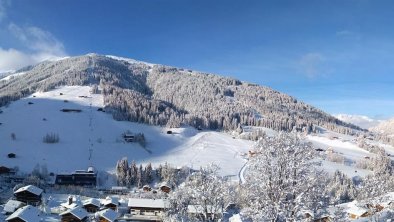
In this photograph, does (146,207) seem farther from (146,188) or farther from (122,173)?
(122,173)

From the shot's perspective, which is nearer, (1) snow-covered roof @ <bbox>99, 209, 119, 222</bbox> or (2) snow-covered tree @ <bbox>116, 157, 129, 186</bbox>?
(1) snow-covered roof @ <bbox>99, 209, 119, 222</bbox>

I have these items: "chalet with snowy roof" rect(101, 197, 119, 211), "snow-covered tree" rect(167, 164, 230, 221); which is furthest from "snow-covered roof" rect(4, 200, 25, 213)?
"snow-covered tree" rect(167, 164, 230, 221)

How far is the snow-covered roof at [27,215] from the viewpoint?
231ft

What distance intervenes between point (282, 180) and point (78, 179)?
11802cm

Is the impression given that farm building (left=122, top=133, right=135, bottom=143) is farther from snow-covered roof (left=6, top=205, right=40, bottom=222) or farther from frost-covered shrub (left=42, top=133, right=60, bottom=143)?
snow-covered roof (left=6, top=205, right=40, bottom=222)

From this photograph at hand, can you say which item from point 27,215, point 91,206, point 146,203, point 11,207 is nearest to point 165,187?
point 146,203

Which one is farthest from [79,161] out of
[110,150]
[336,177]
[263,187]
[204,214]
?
[263,187]

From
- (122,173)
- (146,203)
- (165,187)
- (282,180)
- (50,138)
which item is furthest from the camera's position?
(50,138)

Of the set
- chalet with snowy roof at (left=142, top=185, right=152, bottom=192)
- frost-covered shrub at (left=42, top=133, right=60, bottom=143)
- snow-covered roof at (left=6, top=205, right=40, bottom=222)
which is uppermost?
frost-covered shrub at (left=42, top=133, right=60, bottom=143)

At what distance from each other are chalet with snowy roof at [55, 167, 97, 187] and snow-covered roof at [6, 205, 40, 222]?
63.2 metres

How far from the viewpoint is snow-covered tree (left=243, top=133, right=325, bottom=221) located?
29281mm

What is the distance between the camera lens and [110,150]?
181375 millimetres

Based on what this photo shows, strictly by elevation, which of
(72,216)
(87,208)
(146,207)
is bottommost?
(87,208)

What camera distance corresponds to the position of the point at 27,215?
7162cm
